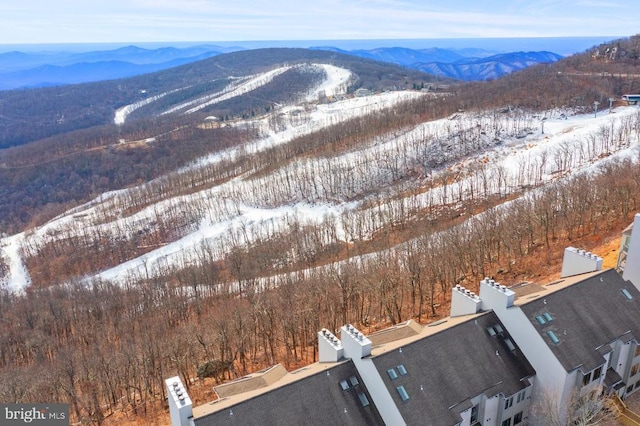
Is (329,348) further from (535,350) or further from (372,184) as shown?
(372,184)

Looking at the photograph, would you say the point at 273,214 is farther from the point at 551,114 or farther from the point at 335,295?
the point at 551,114

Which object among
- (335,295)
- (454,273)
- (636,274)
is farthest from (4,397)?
(636,274)

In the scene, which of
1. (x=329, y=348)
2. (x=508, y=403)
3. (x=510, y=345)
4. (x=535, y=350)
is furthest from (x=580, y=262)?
(x=329, y=348)

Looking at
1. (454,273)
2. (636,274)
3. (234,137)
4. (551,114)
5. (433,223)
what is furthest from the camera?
(234,137)

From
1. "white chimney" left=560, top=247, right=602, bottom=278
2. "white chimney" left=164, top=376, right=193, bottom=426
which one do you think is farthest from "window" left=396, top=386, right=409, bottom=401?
"white chimney" left=560, top=247, right=602, bottom=278

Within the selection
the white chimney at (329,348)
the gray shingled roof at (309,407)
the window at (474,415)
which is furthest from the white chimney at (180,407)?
the window at (474,415)

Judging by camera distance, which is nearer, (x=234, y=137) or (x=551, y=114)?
(x=551, y=114)

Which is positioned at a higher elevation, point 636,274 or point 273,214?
point 636,274
